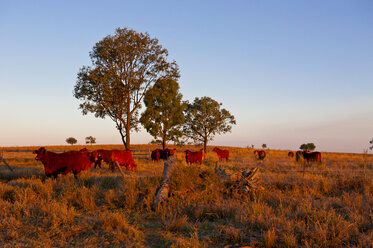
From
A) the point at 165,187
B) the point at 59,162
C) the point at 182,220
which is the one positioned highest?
the point at 59,162

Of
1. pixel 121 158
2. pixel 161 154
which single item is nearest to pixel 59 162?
pixel 121 158

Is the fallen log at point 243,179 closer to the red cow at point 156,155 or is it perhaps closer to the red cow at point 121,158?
the red cow at point 121,158

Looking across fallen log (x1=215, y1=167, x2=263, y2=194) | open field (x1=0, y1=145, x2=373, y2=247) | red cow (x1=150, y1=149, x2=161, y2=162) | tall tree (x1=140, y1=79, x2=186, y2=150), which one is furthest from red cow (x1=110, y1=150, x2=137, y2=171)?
tall tree (x1=140, y1=79, x2=186, y2=150)

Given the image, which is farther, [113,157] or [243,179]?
[113,157]

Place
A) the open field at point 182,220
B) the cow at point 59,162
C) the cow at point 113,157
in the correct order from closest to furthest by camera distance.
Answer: the open field at point 182,220, the cow at point 59,162, the cow at point 113,157

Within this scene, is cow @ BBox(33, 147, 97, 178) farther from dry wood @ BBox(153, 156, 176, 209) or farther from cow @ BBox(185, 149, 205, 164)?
cow @ BBox(185, 149, 205, 164)

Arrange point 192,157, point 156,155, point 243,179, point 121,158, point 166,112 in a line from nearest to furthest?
point 243,179
point 121,158
point 192,157
point 156,155
point 166,112

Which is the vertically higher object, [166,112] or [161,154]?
[166,112]

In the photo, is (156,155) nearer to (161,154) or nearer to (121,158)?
(161,154)

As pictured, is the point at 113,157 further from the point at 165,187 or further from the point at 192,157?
the point at 165,187

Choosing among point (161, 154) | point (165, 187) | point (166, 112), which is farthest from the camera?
point (166, 112)

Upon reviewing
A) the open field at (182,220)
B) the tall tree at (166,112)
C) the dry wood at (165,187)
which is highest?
the tall tree at (166,112)

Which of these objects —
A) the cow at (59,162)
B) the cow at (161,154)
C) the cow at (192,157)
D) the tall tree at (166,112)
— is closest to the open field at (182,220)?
the cow at (59,162)

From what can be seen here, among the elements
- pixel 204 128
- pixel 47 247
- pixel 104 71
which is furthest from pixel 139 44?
pixel 47 247
